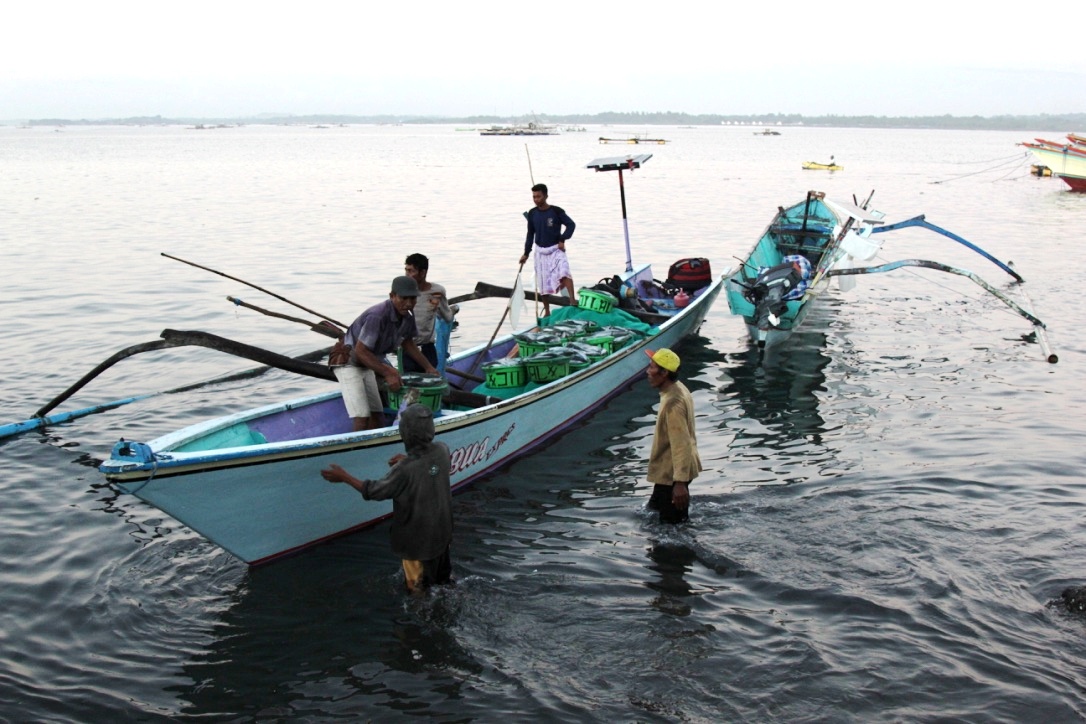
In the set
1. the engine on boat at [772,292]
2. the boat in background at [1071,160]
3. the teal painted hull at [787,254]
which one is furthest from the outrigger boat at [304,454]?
the boat in background at [1071,160]

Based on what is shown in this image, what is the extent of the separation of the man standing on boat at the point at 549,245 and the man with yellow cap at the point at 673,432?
20.6 feet

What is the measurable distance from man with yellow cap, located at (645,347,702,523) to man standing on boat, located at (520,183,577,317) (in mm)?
6265

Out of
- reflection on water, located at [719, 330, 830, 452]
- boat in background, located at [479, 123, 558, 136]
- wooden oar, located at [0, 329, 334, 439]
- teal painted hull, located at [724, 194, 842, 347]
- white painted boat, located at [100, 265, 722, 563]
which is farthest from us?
boat in background, located at [479, 123, 558, 136]

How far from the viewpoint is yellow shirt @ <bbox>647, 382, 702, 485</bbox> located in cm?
716

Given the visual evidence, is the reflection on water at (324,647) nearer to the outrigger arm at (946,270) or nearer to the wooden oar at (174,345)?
the wooden oar at (174,345)

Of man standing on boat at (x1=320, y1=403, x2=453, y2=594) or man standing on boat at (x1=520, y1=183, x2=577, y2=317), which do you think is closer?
man standing on boat at (x1=320, y1=403, x2=453, y2=594)

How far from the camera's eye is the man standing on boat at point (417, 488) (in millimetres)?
6047

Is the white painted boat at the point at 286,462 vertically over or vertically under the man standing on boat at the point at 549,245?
under

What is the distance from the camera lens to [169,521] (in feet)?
28.2

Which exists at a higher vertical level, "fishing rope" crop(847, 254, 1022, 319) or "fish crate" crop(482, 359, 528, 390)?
"fish crate" crop(482, 359, 528, 390)

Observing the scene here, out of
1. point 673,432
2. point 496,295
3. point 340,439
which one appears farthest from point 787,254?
point 340,439

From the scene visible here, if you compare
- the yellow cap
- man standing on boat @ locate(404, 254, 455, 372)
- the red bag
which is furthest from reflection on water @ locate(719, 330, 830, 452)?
man standing on boat @ locate(404, 254, 455, 372)

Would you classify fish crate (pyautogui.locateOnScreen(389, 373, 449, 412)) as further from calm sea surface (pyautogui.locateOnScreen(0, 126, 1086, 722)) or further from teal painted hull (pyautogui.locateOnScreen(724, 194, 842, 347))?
teal painted hull (pyautogui.locateOnScreen(724, 194, 842, 347))

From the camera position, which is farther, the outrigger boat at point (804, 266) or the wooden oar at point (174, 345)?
the outrigger boat at point (804, 266)
